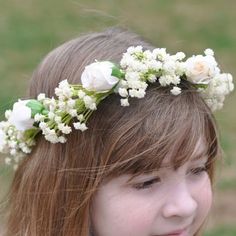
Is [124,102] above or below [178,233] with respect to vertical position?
above

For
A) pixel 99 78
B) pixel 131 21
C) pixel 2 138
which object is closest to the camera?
pixel 99 78

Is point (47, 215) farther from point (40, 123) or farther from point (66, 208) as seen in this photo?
point (40, 123)

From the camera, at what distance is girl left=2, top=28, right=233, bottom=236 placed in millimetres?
3156

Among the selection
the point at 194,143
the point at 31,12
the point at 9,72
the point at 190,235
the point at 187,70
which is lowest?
the point at 190,235

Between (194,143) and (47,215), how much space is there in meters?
0.55

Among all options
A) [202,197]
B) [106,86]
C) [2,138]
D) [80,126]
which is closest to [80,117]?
[80,126]

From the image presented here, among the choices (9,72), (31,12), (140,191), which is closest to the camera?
(140,191)

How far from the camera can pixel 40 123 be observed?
3.24 m

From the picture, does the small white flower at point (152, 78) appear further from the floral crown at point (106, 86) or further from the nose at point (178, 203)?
the nose at point (178, 203)

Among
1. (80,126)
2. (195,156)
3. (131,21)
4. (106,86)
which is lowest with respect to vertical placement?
(195,156)

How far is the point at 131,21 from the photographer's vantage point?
7.93m

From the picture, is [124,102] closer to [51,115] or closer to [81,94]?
[81,94]

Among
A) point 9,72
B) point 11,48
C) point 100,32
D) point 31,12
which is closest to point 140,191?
point 100,32

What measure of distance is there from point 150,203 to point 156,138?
8.0 inches
